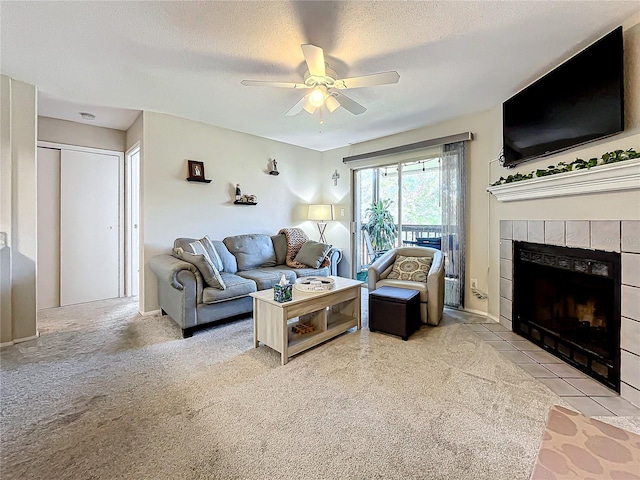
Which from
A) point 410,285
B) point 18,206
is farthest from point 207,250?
point 410,285

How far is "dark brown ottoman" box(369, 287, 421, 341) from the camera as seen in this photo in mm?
2805

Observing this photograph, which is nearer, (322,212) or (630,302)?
(630,302)

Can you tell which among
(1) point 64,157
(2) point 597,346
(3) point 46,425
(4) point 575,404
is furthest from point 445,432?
(1) point 64,157

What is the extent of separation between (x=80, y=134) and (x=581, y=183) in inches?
218

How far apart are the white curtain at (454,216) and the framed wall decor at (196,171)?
3.13 m

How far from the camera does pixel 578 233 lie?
231 centimetres

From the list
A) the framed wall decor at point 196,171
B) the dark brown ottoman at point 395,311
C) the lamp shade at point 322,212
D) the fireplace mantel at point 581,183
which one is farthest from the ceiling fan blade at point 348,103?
the lamp shade at point 322,212

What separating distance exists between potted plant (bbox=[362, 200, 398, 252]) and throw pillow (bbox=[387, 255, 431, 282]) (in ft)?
3.24

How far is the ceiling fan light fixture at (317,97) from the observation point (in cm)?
238

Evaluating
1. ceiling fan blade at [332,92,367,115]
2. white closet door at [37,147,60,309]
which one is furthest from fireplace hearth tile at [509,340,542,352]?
white closet door at [37,147,60,309]

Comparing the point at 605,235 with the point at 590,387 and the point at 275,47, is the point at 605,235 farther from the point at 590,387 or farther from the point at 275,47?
the point at 275,47

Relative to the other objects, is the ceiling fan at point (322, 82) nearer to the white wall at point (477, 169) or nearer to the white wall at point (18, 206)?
the white wall at point (477, 169)

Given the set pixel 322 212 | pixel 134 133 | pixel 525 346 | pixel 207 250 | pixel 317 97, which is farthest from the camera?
pixel 322 212

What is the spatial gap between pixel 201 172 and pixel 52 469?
3.20m
